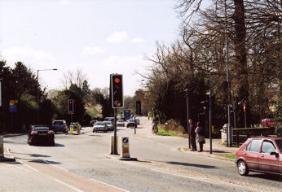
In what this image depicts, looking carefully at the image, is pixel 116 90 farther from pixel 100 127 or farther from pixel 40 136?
pixel 100 127

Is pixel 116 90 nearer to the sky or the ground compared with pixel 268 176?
nearer to the sky

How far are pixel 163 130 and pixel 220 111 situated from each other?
33.1 ft

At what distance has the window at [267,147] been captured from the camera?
19969 millimetres

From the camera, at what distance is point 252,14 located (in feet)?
95.8

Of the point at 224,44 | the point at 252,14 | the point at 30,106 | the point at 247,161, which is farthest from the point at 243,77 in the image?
the point at 30,106

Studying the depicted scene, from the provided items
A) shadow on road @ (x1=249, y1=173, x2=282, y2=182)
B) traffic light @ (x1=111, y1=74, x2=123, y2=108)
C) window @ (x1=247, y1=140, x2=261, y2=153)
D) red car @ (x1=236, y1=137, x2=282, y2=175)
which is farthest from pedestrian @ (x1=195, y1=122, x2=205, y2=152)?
window @ (x1=247, y1=140, x2=261, y2=153)

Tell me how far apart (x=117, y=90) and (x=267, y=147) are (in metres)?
11.1

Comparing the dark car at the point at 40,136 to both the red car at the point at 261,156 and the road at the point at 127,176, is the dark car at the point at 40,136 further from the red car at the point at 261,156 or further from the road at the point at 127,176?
the red car at the point at 261,156

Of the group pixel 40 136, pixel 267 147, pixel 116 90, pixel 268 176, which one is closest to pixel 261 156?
pixel 267 147

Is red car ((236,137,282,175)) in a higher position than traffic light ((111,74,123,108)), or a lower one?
lower

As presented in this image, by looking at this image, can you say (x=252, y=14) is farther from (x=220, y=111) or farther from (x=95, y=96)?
(x=95, y=96)

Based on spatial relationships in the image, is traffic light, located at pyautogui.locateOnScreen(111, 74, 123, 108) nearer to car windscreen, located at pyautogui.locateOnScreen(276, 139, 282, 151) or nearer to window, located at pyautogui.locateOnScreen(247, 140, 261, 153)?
window, located at pyautogui.locateOnScreen(247, 140, 261, 153)

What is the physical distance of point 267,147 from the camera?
20234 mm

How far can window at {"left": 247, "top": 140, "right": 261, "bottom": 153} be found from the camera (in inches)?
816
